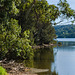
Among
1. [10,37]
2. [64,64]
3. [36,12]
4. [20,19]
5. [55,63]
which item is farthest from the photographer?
[20,19]

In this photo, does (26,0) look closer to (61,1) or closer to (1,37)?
(61,1)

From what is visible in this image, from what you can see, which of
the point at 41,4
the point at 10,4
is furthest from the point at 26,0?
the point at 10,4

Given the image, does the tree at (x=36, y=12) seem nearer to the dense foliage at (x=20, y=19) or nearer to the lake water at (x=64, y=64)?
the dense foliage at (x=20, y=19)

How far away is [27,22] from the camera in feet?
99.1

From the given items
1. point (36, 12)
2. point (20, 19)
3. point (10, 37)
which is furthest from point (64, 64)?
point (20, 19)

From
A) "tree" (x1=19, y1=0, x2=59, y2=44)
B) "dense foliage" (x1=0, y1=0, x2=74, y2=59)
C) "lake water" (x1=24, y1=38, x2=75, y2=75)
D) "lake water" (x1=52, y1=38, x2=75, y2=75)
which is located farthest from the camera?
"tree" (x1=19, y1=0, x2=59, y2=44)

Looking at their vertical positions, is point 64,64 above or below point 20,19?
below

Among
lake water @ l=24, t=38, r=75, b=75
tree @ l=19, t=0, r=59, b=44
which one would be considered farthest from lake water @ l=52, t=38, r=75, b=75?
tree @ l=19, t=0, r=59, b=44

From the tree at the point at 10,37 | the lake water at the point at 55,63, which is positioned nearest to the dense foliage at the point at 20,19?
the tree at the point at 10,37

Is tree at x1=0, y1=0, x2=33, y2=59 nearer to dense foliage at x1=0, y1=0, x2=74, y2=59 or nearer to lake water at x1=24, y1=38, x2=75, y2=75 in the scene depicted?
dense foliage at x1=0, y1=0, x2=74, y2=59

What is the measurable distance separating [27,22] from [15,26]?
503 centimetres

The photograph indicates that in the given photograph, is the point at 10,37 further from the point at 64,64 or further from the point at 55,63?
the point at 64,64

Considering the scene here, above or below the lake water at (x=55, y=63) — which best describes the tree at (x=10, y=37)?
above

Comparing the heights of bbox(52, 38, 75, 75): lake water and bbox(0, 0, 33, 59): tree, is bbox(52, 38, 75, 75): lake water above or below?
below
